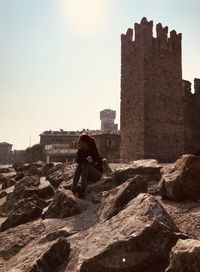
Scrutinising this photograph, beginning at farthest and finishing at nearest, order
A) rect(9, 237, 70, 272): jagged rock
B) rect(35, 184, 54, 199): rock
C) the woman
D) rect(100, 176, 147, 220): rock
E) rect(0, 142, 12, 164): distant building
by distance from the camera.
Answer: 1. rect(0, 142, 12, 164): distant building
2. rect(35, 184, 54, 199): rock
3. the woman
4. rect(100, 176, 147, 220): rock
5. rect(9, 237, 70, 272): jagged rock

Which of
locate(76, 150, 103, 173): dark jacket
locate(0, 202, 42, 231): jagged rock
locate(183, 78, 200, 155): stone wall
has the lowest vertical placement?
locate(0, 202, 42, 231): jagged rock

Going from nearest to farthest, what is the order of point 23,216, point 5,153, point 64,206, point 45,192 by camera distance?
point 64,206 → point 23,216 → point 45,192 → point 5,153

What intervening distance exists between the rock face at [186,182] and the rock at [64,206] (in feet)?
5.37

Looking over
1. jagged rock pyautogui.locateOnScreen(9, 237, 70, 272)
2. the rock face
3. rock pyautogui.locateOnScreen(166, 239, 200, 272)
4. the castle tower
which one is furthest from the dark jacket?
the castle tower

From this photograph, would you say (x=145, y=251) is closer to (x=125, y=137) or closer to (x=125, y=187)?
(x=125, y=187)

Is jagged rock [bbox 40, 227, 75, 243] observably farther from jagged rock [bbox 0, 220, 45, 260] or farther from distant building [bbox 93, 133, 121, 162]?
distant building [bbox 93, 133, 121, 162]

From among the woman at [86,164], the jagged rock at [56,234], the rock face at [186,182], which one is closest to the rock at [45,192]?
the woman at [86,164]

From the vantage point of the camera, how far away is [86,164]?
268 inches

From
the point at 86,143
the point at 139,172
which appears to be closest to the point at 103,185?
the point at 139,172

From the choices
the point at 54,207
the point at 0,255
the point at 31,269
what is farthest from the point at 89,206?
the point at 31,269

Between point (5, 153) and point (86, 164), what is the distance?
6878 centimetres

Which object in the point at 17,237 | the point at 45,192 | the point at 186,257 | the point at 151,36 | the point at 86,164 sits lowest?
the point at 17,237

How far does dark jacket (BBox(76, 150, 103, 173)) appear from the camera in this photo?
6830mm

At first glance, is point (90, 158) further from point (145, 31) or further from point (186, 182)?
point (145, 31)
